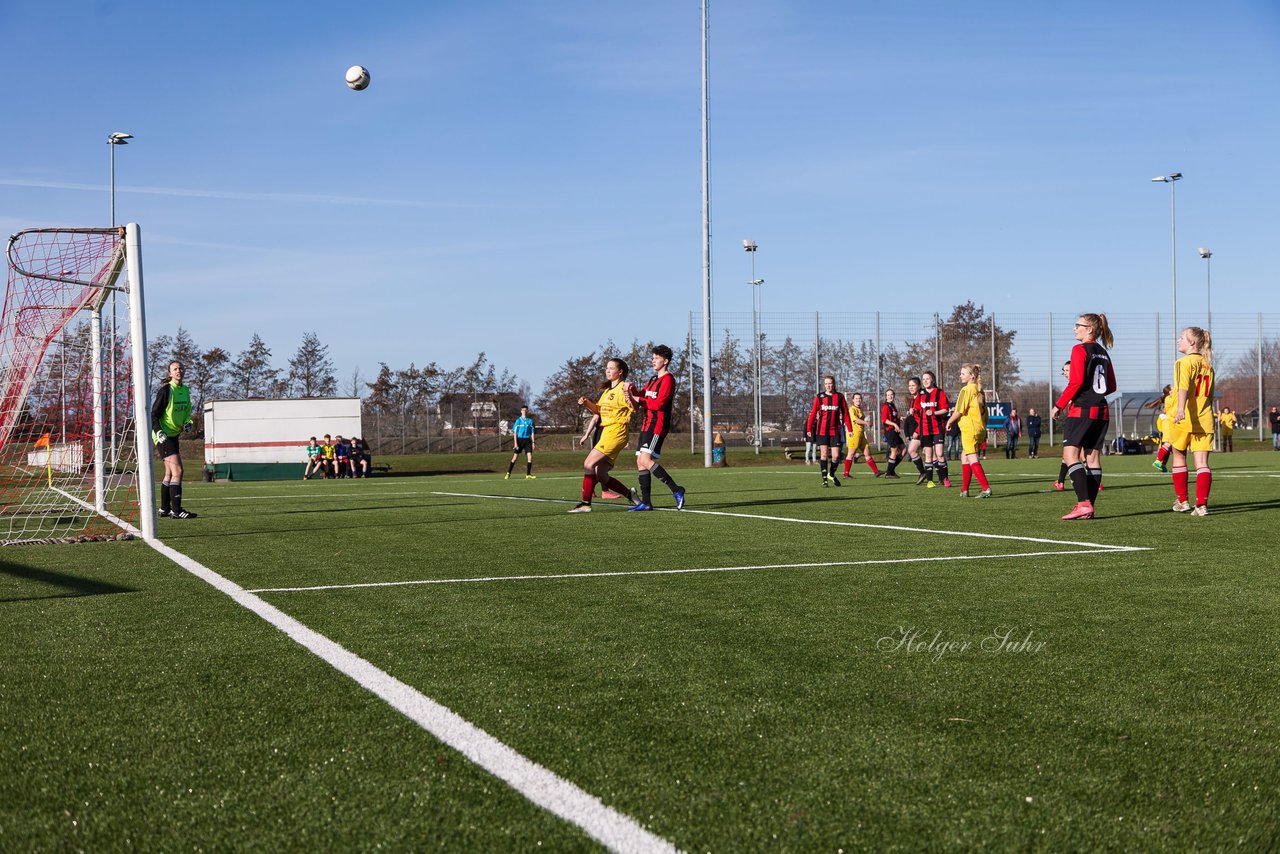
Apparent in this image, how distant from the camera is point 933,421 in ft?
64.8

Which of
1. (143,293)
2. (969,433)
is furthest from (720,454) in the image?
(143,293)

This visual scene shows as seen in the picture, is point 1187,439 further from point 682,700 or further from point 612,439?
point 682,700

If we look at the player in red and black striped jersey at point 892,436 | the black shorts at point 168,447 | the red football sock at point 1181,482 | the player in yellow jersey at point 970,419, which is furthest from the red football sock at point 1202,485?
the player in red and black striped jersey at point 892,436

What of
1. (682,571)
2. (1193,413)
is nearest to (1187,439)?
(1193,413)

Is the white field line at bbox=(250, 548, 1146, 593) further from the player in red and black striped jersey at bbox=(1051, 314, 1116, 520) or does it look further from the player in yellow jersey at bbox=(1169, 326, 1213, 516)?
the player in yellow jersey at bbox=(1169, 326, 1213, 516)

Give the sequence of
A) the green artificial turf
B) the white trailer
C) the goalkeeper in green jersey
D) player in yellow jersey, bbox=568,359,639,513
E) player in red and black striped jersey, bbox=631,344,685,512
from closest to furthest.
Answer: the green artificial turf, player in red and black striped jersey, bbox=631,344,685,512, player in yellow jersey, bbox=568,359,639,513, the goalkeeper in green jersey, the white trailer

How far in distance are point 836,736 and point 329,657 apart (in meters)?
2.15

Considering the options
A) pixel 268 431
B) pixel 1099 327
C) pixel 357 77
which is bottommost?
pixel 268 431

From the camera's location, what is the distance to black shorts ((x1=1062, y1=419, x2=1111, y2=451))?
11.3 meters

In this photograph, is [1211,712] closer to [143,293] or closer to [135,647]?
[135,647]

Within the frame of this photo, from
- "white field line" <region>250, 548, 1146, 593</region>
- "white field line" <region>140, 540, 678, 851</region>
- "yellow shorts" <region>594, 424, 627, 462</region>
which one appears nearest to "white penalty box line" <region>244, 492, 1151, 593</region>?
"white field line" <region>250, 548, 1146, 593</region>

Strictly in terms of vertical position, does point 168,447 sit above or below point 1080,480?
above

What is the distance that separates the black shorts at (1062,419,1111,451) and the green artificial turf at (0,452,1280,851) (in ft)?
9.82

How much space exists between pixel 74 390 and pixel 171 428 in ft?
4.03
